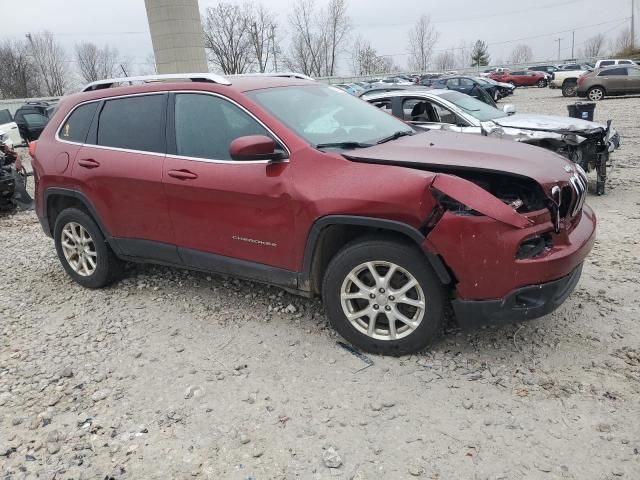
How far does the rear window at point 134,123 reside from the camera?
4051mm

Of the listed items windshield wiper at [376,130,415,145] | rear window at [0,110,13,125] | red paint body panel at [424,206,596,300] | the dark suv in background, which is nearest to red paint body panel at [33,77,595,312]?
red paint body panel at [424,206,596,300]

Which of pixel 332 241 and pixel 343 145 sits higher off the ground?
pixel 343 145

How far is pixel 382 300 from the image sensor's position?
10.6ft

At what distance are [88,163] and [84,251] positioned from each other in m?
0.86

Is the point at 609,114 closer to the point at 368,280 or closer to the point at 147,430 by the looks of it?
the point at 368,280

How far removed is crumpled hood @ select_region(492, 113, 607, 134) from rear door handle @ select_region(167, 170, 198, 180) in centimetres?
562

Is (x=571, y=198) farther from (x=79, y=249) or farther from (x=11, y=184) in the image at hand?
(x=11, y=184)

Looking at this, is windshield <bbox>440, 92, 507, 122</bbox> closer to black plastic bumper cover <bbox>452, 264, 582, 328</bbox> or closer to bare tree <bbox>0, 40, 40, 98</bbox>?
black plastic bumper cover <bbox>452, 264, 582, 328</bbox>

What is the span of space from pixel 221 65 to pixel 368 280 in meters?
50.7

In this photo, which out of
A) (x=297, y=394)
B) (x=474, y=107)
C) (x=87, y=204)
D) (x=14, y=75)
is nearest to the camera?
(x=297, y=394)

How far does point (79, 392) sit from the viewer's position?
3242mm

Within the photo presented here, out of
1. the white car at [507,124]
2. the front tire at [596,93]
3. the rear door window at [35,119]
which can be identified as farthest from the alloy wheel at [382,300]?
the front tire at [596,93]

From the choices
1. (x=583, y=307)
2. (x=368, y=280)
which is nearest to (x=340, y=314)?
(x=368, y=280)

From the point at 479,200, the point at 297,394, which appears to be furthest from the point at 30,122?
the point at 479,200
